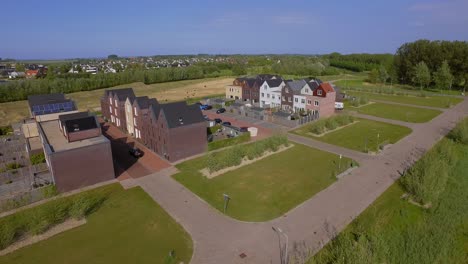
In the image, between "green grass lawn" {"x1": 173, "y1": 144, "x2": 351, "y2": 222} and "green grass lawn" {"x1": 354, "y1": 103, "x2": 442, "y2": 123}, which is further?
"green grass lawn" {"x1": 354, "y1": 103, "x2": 442, "y2": 123}

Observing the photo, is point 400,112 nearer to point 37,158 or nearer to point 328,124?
point 328,124

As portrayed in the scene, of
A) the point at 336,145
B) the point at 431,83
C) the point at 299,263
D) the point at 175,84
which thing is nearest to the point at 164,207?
the point at 299,263

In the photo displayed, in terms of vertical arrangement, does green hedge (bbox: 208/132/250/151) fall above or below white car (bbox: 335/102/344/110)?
below

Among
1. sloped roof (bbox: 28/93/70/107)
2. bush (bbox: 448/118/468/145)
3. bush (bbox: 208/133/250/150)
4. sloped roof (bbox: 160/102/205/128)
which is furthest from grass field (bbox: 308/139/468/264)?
sloped roof (bbox: 28/93/70/107)

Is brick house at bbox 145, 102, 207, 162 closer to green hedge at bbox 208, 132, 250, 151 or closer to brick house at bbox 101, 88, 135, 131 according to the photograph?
green hedge at bbox 208, 132, 250, 151

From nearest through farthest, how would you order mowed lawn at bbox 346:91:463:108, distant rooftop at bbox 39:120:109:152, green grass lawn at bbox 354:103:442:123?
distant rooftop at bbox 39:120:109:152 < green grass lawn at bbox 354:103:442:123 < mowed lawn at bbox 346:91:463:108

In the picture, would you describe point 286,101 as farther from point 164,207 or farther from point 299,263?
point 299,263

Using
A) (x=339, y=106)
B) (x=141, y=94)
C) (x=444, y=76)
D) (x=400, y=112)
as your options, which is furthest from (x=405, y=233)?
(x=141, y=94)
